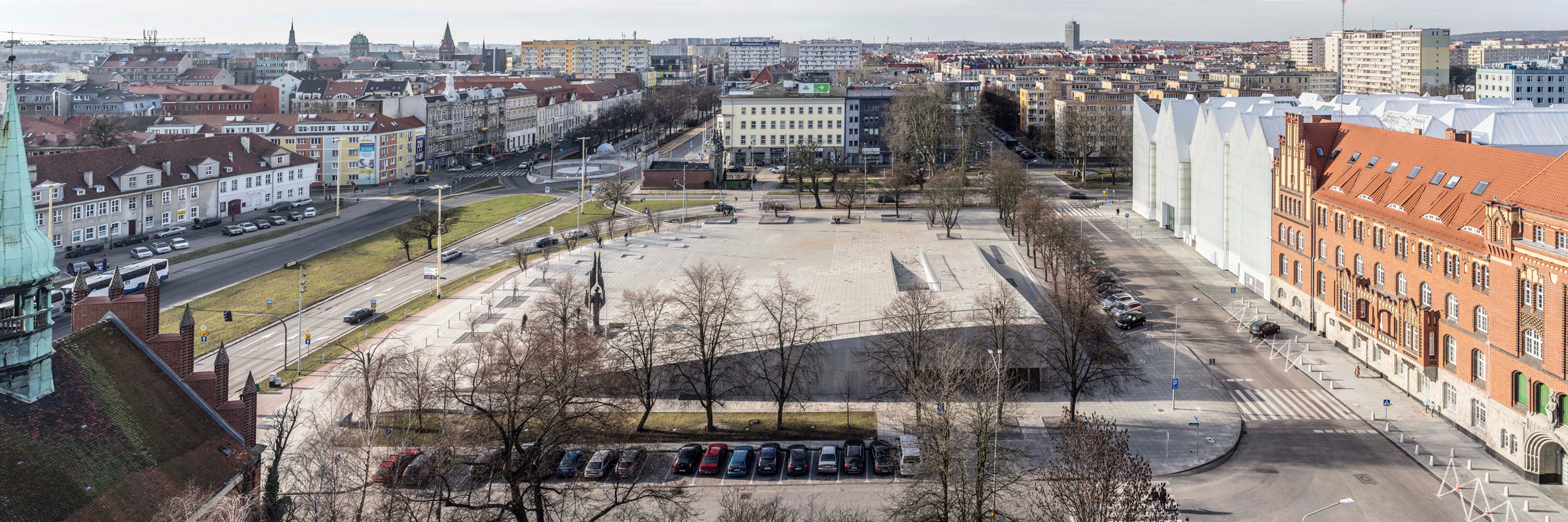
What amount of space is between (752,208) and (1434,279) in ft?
233

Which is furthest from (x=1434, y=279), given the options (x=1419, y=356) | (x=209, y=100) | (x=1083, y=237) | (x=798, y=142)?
(x=209, y=100)

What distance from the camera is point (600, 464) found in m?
41.9

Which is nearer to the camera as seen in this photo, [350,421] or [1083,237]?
[350,421]

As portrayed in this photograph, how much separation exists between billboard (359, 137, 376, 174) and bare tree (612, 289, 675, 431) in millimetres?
88775

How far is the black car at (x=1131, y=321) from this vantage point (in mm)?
66562

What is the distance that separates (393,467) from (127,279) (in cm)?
6008

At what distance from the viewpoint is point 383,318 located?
69.2 meters

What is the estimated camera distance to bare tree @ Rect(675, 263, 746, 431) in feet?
160

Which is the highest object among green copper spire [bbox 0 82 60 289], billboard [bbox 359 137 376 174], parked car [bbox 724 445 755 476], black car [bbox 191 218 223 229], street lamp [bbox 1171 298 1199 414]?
billboard [bbox 359 137 376 174]

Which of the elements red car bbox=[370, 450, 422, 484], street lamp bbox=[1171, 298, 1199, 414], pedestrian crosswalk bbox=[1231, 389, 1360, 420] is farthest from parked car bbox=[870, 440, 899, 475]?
pedestrian crosswalk bbox=[1231, 389, 1360, 420]

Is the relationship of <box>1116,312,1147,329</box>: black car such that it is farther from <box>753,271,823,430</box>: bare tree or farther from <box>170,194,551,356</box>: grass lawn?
<box>170,194,551,356</box>: grass lawn

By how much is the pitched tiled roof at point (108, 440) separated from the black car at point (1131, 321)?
5140 cm

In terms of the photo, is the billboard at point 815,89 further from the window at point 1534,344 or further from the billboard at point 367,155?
the window at point 1534,344

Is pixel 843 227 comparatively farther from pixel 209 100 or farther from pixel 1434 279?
pixel 209 100
